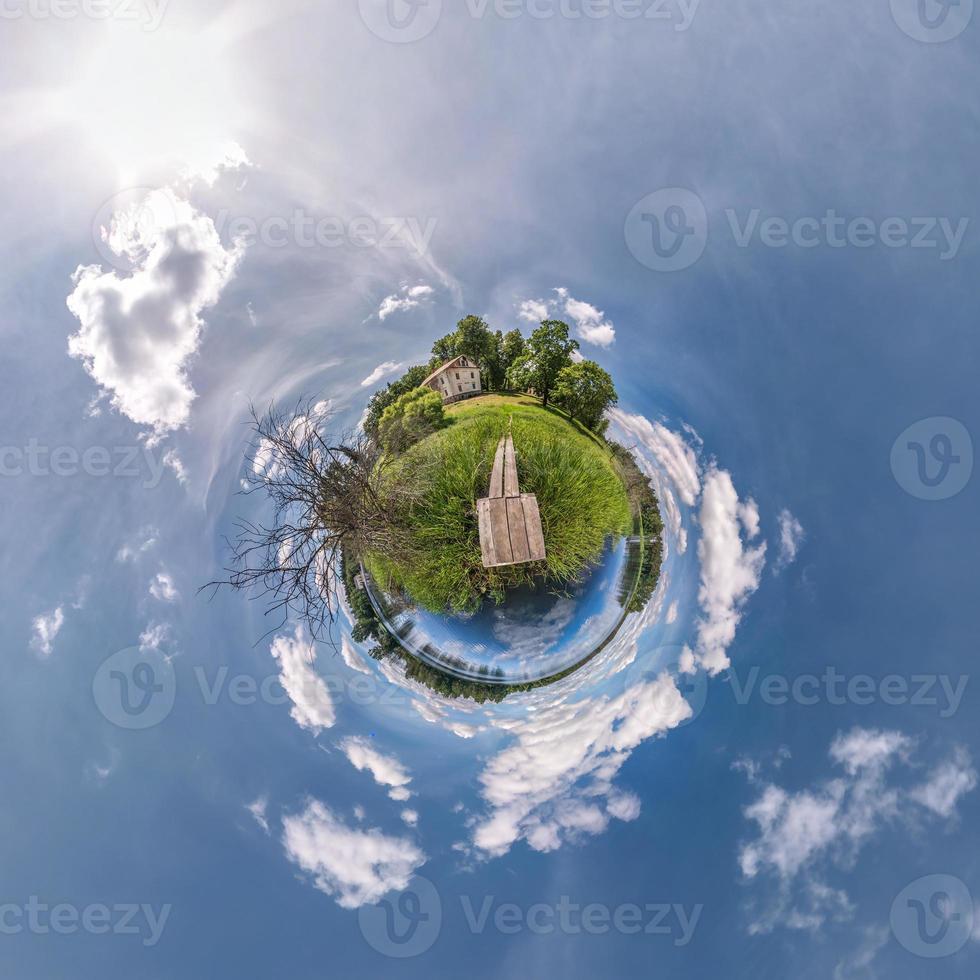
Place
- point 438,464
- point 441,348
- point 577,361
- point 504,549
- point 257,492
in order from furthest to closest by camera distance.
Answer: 1. point 257,492
2. point 441,348
3. point 577,361
4. point 438,464
5. point 504,549

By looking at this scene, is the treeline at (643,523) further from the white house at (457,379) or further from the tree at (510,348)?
the white house at (457,379)

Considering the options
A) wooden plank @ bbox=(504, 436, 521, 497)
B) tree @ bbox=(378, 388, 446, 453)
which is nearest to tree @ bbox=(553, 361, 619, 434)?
wooden plank @ bbox=(504, 436, 521, 497)

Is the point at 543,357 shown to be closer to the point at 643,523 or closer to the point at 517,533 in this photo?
the point at 517,533

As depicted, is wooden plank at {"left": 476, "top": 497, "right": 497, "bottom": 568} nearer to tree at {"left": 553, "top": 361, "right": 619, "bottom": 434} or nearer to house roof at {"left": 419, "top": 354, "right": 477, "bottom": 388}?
tree at {"left": 553, "top": 361, "right": 619, "bottom": 434}

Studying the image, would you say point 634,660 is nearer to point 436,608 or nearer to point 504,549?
point 436,608

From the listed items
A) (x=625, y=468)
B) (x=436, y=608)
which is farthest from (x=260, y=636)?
(x=625, y=468)

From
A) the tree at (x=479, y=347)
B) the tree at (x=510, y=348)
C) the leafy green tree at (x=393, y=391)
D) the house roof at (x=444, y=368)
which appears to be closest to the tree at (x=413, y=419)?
the house roof at (x=444, y=368)
